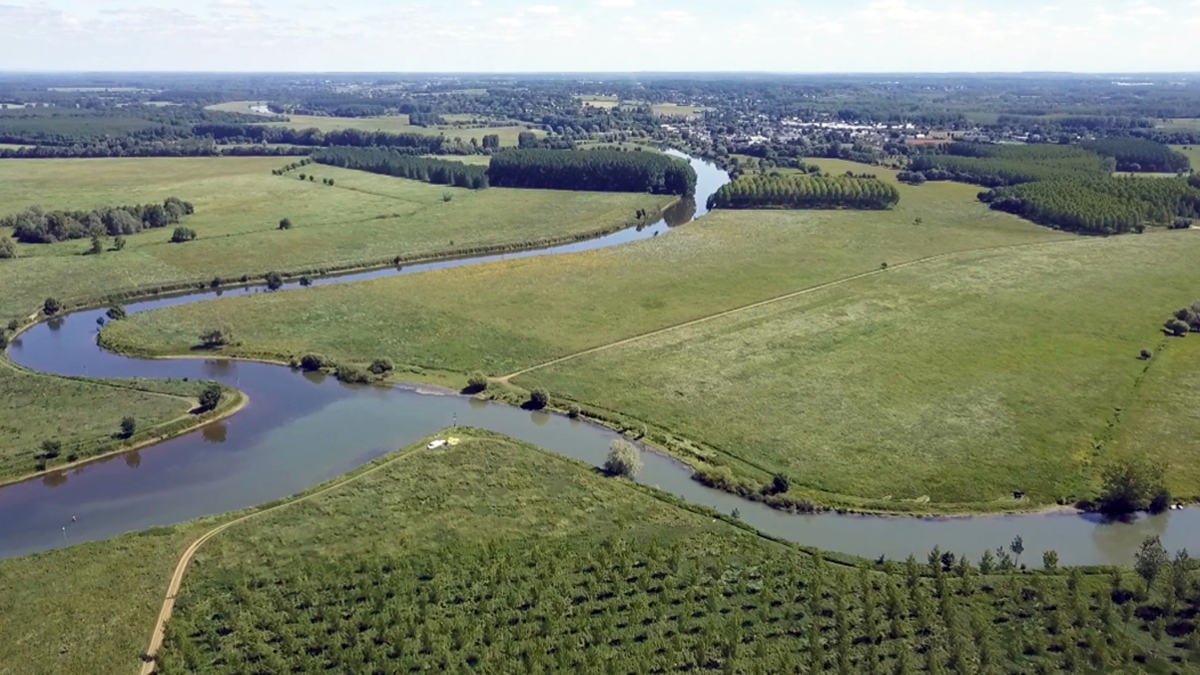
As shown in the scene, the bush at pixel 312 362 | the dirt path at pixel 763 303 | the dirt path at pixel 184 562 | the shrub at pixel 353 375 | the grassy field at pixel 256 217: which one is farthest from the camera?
the grassy field at pixel 256 217

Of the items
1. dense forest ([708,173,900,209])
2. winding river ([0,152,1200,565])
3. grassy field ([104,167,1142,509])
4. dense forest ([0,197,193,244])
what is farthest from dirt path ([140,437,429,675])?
dense forest ([708,173,900,209])

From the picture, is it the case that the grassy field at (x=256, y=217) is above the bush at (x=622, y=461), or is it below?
above

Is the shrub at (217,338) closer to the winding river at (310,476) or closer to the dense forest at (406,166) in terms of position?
the winding river at (310,476)

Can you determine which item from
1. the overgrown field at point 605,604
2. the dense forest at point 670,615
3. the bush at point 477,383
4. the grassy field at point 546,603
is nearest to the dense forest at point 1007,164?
the bush at point 477,383

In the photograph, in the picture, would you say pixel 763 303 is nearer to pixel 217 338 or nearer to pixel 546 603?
pixel 217 338

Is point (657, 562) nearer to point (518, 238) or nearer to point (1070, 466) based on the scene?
point (1070, 466)

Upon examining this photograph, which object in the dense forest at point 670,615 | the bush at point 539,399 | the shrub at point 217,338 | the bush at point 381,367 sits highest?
the shrub at point 217,338
